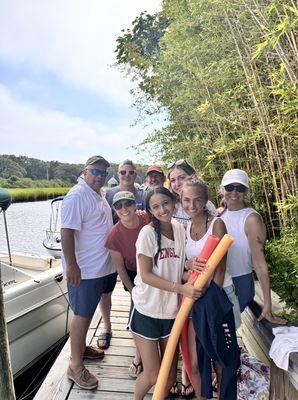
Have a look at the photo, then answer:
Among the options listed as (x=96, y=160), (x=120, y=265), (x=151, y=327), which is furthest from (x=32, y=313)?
(x=151, y=327)

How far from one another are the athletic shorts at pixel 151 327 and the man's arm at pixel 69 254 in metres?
0.50

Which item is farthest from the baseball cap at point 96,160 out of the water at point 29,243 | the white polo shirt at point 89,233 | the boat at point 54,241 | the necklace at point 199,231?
the boat at point 54,241

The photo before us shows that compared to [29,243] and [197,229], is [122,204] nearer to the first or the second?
[197,229]

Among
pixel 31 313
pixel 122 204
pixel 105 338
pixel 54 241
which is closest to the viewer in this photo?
pixel 122 204

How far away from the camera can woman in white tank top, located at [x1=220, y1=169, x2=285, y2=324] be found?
1728 mm

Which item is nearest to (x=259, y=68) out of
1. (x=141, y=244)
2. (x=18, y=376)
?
(x=141, y=244)

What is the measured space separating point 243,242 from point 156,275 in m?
0.48

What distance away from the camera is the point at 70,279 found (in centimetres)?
201

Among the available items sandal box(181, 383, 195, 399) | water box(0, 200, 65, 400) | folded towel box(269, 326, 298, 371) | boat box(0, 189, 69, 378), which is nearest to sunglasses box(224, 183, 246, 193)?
folded towel box(269, 326, 298, 371)

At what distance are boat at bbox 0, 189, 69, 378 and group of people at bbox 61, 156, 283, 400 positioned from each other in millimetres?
1156

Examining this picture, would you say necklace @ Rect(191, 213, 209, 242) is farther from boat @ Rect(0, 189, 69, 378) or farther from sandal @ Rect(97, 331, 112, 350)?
boat @ Rect(0, 189, 69, 378)

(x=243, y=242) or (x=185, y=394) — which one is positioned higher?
(x=243, y=242)

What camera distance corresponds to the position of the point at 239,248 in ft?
5.85

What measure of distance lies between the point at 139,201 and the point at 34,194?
73.2 ft
